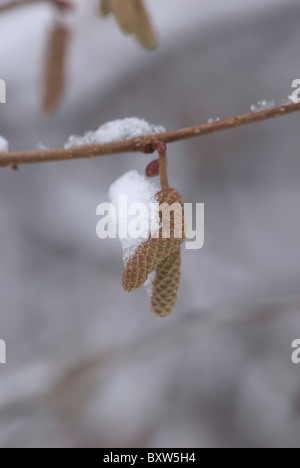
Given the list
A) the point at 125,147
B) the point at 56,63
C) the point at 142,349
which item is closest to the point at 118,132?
the point at 125,147

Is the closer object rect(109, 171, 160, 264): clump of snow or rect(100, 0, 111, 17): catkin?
rect(109, 171, 160, 264): clump of snow

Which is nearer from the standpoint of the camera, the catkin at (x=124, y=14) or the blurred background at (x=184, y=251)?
the catkin at (x=124, y=14)

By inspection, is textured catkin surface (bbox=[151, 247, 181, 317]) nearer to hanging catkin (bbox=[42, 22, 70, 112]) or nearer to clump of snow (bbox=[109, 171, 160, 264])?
clump of snow (bbox=[109, 171, 160, 264])

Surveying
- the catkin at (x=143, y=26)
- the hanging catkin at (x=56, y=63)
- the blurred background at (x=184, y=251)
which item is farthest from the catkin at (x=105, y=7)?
the blurred background at (x=184, y=251)

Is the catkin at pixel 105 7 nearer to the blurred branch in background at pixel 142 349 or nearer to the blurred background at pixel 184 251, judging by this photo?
the blurred background at pixel 184 251

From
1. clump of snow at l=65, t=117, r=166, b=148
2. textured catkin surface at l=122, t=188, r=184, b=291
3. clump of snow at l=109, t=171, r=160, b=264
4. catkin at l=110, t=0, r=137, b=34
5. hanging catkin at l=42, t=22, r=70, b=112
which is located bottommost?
A: textured catkin surface at l=122, t=188, r=184, b=291

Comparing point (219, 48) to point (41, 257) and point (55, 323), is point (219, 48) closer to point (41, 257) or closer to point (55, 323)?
point (41, 257)

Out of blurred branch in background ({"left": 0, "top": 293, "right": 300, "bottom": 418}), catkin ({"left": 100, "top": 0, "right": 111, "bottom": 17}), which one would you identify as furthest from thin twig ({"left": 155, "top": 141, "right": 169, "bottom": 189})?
blurred branch in background ({"left": 0, "top": 293, "right": 300, "bottom": 418})

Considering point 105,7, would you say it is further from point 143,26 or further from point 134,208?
point 134,208
